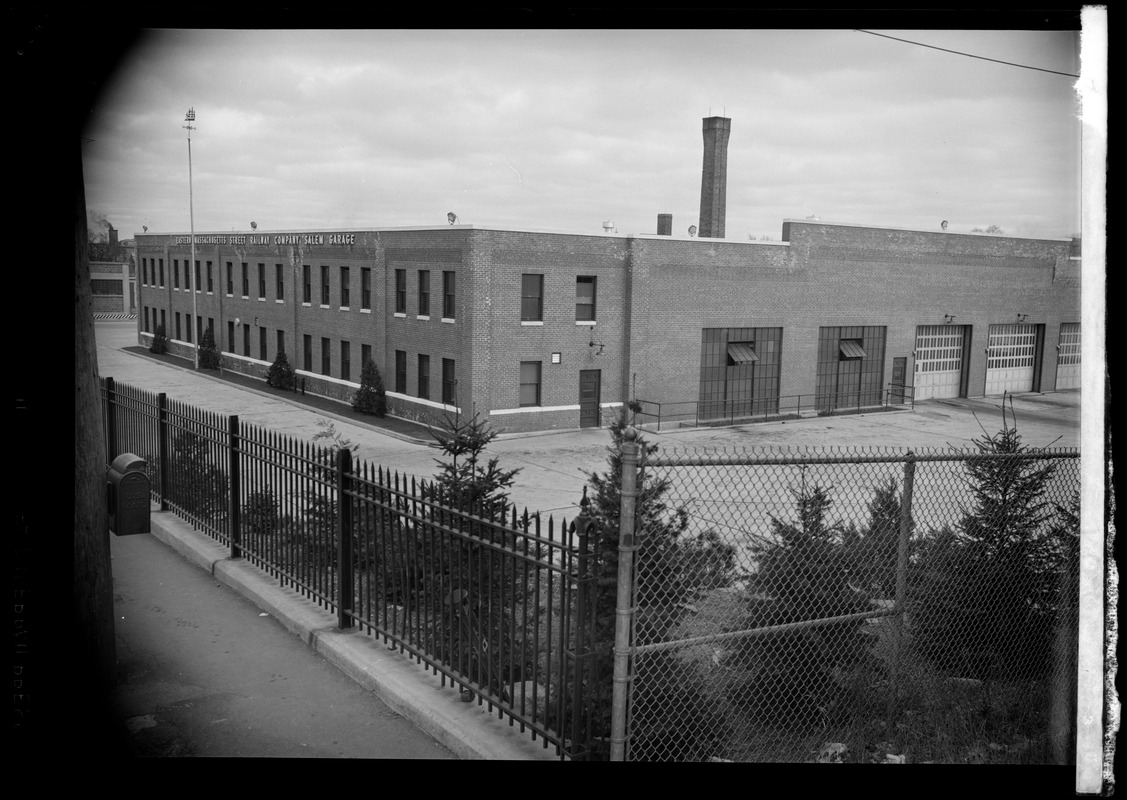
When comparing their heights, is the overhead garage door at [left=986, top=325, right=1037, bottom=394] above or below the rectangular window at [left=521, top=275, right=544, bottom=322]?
below

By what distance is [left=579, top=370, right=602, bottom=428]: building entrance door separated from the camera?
29938mm

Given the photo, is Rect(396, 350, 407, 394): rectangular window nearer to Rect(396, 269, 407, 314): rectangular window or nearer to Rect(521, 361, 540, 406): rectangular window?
Rect(396, 269, 407, 314): rectangular window

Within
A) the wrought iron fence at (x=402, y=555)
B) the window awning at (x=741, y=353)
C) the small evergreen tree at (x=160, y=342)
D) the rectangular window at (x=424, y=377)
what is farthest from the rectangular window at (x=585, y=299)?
the small evergreen tree at (x=160, y=342)

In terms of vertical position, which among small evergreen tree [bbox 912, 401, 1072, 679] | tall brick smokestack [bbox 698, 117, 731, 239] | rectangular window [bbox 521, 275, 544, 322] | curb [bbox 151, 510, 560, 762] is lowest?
curb [bbox 151, 510, 560, 762]

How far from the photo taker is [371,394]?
96.1 feet

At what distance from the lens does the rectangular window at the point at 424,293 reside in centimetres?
2794

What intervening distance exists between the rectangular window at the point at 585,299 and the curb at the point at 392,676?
21.8m

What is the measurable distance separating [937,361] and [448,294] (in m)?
21.7

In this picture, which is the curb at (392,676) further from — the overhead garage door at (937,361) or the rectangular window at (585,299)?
the overhead garage door at (937,361)

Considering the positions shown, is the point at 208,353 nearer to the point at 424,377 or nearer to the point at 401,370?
the point at 401,370

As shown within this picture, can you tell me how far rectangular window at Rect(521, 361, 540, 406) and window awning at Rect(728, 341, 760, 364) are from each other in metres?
8.34

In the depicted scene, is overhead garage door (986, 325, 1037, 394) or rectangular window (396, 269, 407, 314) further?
overhead garage door (986, 325, 1037, 394)

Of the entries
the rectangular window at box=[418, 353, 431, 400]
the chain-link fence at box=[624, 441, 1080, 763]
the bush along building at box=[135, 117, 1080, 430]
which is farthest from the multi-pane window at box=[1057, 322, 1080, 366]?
the chain-link fence at box=[624, 441, 1080, 763]

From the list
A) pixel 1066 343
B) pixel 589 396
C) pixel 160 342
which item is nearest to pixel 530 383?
pixel 589 396
